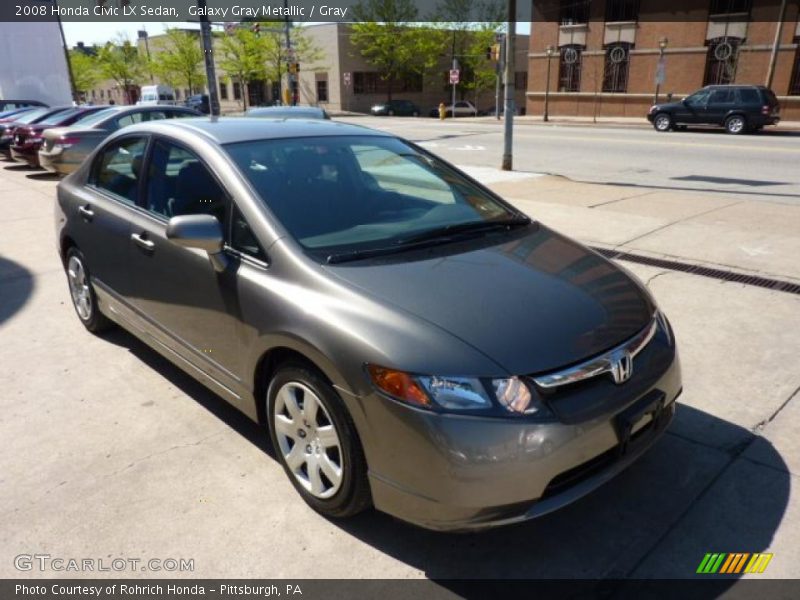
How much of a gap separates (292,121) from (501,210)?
1427 mm

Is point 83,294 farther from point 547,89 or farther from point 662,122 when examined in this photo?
point 547,89

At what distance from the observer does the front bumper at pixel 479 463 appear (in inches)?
85.7

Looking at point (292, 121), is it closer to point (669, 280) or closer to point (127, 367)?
point (127, 367)

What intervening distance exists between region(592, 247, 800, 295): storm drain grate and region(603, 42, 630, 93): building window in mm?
32062

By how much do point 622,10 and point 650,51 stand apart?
117 inches

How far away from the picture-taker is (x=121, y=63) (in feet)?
208

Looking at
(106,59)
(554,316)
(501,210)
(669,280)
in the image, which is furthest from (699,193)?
(106,59)

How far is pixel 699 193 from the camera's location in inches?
396

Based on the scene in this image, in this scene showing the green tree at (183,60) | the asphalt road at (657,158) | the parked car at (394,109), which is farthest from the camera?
the green tree at (183,60)

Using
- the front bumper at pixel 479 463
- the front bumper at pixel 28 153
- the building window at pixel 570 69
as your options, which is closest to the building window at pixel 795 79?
the building window at pixel 570 69

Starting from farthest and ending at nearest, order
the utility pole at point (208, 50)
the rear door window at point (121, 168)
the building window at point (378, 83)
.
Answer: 1. the building window at point (378, 83)
2. the utility pole at point (208, 50)
3. the rear door window at point (121, 168)

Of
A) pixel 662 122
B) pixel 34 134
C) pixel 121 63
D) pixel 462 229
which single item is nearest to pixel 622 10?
pixel 662 122

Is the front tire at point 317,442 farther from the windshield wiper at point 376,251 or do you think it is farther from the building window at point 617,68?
the building window at point 617,68

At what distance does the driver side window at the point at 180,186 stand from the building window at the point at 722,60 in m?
34.2
